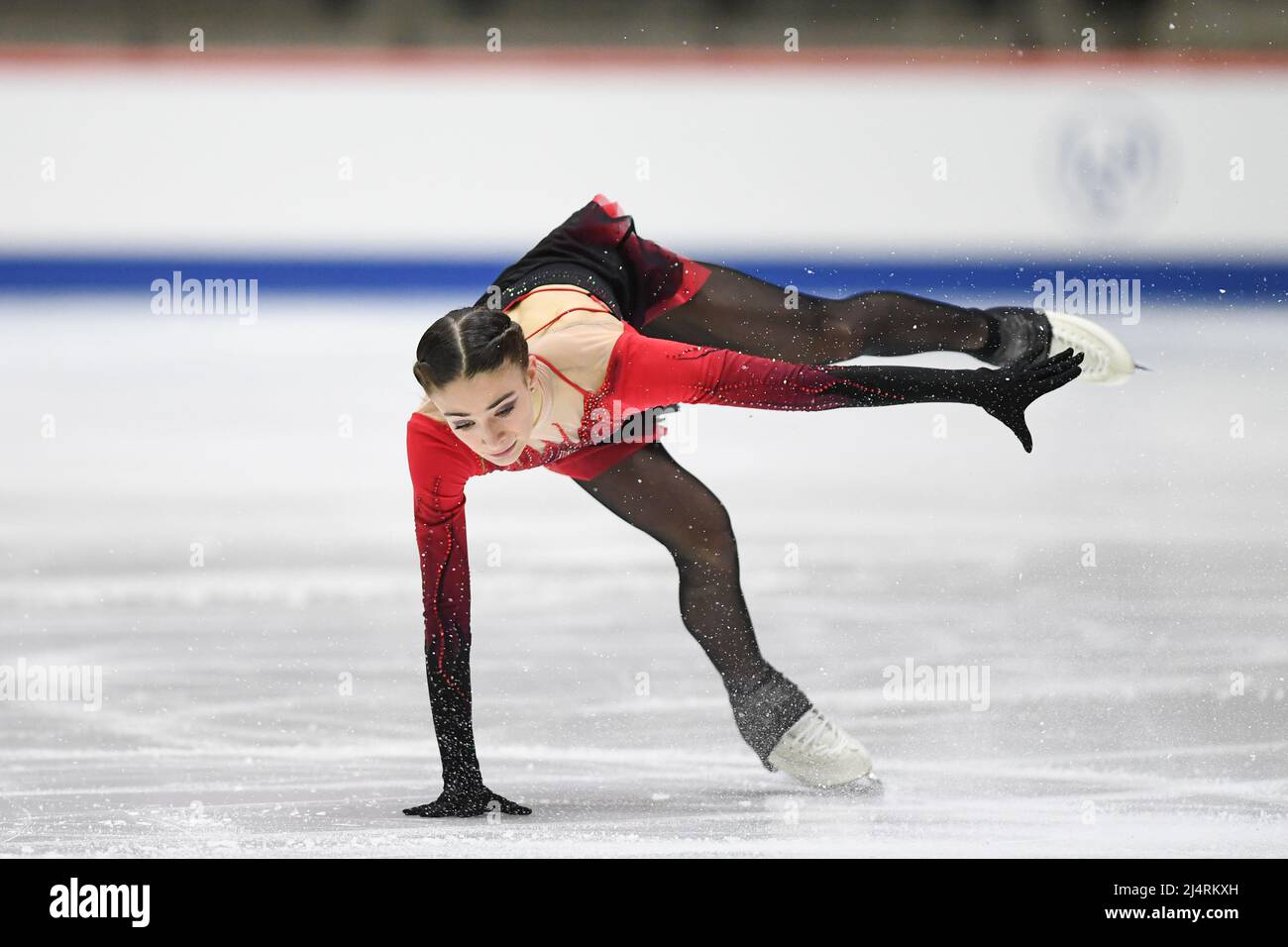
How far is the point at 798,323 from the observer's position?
10.5ft

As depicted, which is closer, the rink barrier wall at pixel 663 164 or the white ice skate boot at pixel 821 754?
the white ice skate boot at pixel 821 754

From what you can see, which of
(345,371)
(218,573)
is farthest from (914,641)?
(345,371)

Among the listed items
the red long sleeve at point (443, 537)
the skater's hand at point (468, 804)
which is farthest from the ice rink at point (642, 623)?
the red long sleeve at point (443, 537)

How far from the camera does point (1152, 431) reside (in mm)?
4863

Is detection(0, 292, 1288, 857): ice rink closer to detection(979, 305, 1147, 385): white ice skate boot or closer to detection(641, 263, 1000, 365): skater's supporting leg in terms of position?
detection(979, 305, 1147, 385): white ice skate boot

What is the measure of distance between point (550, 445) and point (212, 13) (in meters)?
4.80

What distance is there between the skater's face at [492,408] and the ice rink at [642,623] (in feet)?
2.28

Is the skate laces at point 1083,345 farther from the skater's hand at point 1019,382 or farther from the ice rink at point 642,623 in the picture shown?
the skater's hand at point 1019,382

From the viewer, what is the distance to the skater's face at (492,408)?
2479mm

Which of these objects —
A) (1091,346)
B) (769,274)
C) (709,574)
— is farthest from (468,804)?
(769,274)

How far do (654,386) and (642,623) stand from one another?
3.92ft

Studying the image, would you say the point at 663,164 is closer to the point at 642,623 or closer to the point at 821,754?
the point at 642,623

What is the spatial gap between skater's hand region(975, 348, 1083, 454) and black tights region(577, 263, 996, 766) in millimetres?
691
